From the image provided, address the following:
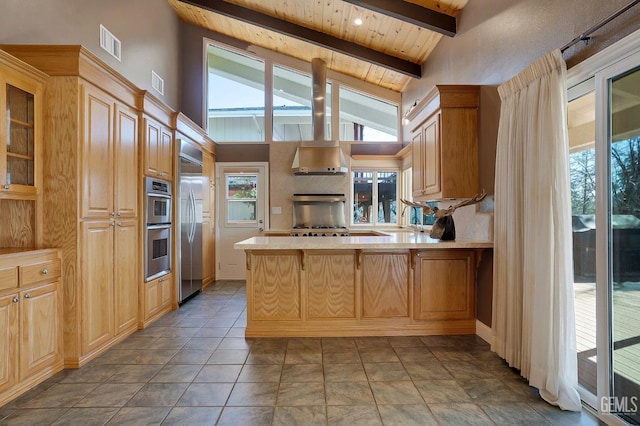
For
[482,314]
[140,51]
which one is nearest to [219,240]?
[140,51]

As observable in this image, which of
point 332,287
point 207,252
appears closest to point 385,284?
point 332,287

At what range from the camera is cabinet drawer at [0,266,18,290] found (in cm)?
192

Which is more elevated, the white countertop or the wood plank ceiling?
the wood plank ceiling

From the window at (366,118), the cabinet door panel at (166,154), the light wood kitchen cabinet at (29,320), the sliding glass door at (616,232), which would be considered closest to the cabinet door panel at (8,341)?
the light wood kitchen cabinet at (29,320)

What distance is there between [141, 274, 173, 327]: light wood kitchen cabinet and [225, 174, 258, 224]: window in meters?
2.03

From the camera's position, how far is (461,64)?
3434 mm

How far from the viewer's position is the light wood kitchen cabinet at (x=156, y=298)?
132 inches

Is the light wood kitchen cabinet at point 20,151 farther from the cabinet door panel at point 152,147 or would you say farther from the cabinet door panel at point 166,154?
the cabinet door panel at point 166,154

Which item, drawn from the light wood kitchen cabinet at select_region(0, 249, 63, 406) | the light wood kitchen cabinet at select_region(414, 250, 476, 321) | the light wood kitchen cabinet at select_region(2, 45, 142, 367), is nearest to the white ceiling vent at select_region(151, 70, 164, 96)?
the light wood kitchen cabinet at select_region(2, 45, 142, 367)

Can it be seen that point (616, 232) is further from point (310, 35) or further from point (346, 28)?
point (310, 35)

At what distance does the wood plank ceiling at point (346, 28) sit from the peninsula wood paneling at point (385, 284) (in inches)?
100

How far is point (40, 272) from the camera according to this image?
222cm

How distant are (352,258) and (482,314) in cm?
131

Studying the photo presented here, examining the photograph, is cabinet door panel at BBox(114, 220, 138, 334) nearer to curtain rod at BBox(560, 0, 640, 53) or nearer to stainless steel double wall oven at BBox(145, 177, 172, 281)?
stainless steel double wall oven at BBox(145, 177, 172, 281)
